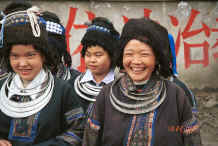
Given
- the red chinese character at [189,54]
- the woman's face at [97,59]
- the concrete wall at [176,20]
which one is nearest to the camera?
the woman's face at [97,59]

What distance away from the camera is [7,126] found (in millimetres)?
1994

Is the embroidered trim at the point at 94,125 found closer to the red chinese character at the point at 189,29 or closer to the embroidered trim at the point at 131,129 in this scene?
the embroidered trim at the point at 131,129

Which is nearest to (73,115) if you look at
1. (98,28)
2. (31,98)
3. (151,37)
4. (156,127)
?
(31,98)

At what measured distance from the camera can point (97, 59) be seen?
295 cm

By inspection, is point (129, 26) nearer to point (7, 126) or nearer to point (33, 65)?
point (33, 65)

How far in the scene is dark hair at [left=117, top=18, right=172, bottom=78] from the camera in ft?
6.40

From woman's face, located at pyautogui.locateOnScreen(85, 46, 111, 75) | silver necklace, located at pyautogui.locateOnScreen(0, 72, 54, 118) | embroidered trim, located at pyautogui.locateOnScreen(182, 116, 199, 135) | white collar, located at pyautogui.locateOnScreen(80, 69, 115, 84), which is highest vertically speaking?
woman's face, located at pyautogui.locateOnScreen(85, 46, 111, 75)

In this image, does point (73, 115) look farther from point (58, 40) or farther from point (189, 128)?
point (58, 40)

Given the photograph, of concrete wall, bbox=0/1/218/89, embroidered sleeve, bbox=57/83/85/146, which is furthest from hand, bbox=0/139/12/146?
concrete wall, bbox=0/1/218/89

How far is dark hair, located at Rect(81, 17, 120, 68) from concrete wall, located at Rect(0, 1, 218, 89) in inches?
84.7

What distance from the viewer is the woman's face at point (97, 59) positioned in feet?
9.61

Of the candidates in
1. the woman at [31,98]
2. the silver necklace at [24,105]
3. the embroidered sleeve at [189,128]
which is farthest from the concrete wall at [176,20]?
the embroidered sleeve at [189,128]

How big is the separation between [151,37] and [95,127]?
79cm

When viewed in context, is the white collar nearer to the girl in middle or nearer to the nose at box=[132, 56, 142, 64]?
the girl in middle
